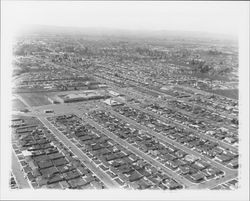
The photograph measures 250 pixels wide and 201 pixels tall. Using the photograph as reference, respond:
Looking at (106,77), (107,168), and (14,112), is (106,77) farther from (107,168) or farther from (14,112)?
(107,168)

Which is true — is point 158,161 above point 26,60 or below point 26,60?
below

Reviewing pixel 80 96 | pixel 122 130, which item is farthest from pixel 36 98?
pixel 122 130

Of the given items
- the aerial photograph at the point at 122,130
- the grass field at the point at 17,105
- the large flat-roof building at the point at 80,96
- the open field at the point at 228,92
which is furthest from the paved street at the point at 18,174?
the open field at the point at 228,92

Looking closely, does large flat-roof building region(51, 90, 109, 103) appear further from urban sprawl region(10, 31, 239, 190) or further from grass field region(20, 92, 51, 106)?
grass field region(20, 92, 51, 106)

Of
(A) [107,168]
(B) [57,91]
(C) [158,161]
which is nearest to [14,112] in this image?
(B) [57,91]

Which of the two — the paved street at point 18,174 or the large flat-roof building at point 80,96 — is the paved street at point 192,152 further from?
the paved street at point 18,174

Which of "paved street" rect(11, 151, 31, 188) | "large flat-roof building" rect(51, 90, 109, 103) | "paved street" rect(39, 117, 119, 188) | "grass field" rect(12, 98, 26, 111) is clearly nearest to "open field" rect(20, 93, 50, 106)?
"grass field" rect(12, 98, 26, 111)
